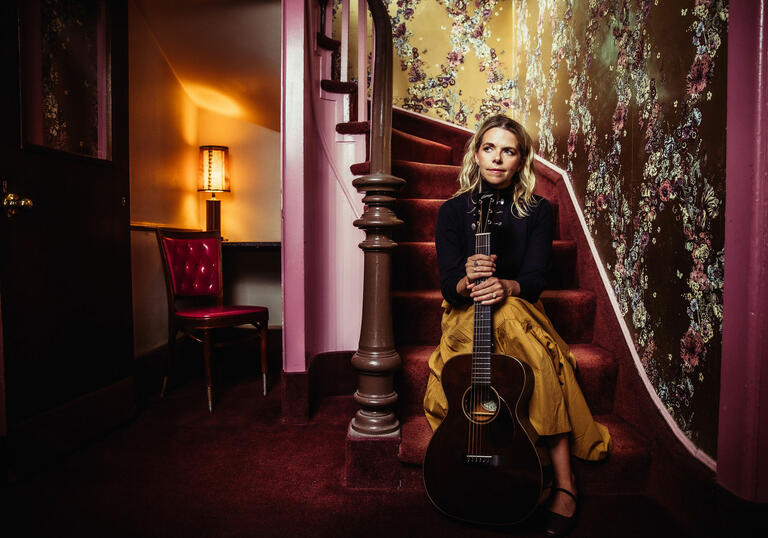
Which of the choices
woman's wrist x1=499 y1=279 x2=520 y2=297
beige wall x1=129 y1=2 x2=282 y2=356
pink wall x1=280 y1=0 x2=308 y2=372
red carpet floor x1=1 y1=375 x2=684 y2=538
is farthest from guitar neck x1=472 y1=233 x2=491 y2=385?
beige wall x1=129 y1=2 x2=282 y2=356

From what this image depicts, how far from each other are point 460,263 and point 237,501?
0.95 m

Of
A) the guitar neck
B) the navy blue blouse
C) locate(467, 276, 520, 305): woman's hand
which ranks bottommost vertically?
the guitar neck

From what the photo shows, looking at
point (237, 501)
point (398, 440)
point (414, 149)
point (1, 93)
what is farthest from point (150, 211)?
point (398, 440)

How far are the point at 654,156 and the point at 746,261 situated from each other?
1.68 ft

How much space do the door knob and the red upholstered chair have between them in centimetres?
81

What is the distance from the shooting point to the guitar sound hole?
44.6 inches

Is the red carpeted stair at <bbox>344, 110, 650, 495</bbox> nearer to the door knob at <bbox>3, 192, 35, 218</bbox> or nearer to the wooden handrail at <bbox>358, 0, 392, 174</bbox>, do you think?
the wooden handrail at <bbox>358, 0, 392, 174</bbox>

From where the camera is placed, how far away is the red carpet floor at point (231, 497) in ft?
3.75

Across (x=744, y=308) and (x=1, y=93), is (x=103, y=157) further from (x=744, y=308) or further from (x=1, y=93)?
(x=744, y=308)

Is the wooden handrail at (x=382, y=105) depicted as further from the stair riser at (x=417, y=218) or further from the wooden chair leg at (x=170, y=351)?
the wooden chair leg at (x=170, y=351)

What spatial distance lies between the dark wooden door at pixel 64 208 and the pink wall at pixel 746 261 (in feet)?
6.42

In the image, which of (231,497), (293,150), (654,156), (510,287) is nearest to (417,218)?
(293,150)

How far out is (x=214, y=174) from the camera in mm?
3018

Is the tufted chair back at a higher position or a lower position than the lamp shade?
lower
